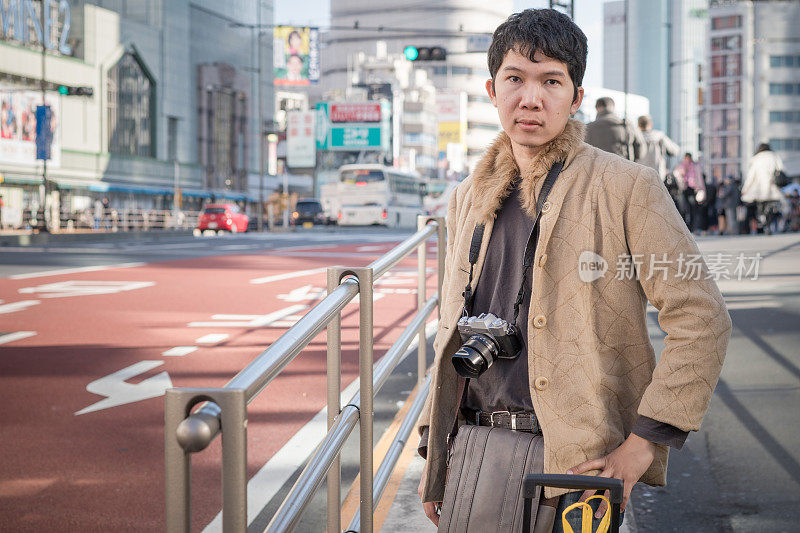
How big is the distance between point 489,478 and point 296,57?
109 meters

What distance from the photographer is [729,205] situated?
75.1ft

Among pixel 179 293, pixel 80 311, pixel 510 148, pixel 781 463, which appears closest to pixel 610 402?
→ pixel 510 148

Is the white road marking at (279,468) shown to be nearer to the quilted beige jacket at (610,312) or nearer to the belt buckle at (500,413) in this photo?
the belt buckle at (500,413)

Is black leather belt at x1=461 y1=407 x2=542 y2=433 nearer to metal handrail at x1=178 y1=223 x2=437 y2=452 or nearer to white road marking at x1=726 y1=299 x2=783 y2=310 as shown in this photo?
metal handrail at x1=178 y1=223 x2=437 y2=452

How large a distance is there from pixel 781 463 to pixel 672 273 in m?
3.21

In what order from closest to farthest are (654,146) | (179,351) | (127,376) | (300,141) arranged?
(127,376)
(179,351)
(654,146)
(300,141)

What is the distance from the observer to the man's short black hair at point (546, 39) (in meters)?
2.05

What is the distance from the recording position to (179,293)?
41.0ft

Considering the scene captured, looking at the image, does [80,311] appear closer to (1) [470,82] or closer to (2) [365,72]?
(2) [365,72]

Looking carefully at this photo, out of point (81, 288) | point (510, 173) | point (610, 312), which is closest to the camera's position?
point (610, 312)

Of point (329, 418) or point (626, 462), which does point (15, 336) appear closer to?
point (329, 418)

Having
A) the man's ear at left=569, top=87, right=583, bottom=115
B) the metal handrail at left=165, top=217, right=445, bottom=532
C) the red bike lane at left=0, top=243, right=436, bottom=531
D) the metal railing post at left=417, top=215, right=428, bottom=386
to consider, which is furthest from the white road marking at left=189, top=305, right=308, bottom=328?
the man's ear at left=569, top=87, right=583, bottom=115

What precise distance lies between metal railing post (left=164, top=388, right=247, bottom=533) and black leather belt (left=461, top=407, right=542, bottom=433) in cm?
83
